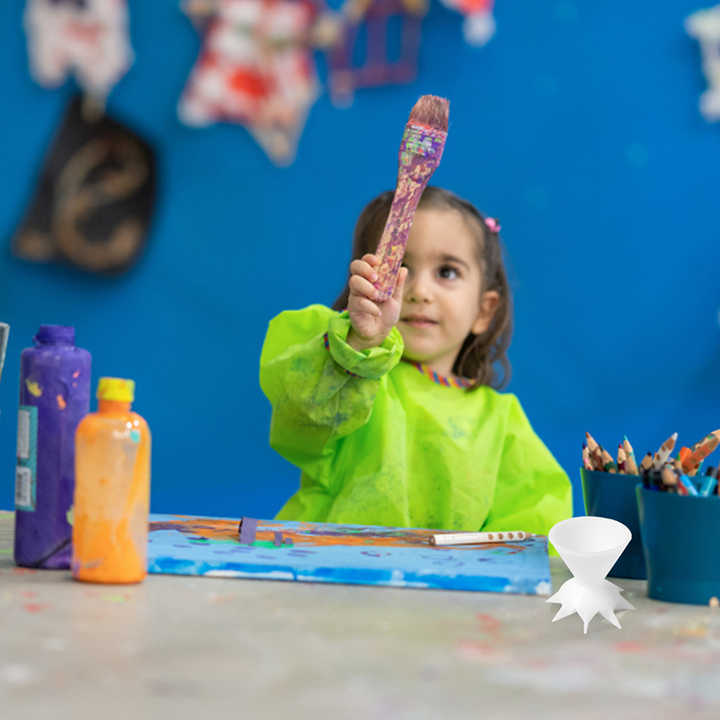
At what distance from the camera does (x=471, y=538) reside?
3.12 ft

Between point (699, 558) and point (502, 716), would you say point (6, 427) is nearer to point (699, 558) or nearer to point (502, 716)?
point (699, 558)

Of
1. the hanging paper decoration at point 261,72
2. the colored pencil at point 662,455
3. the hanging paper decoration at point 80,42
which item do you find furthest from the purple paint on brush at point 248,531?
the hanging paper decoration at point 80,42

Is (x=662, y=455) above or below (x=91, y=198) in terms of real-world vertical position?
below

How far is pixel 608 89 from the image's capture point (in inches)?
96.6

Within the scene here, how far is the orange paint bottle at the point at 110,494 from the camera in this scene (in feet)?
2.40

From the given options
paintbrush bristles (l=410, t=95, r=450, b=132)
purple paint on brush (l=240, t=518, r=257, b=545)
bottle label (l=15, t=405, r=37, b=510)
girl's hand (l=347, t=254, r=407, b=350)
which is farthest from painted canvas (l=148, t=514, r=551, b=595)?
paintbrush bristles (l=410, t=95, r=450, b=132)

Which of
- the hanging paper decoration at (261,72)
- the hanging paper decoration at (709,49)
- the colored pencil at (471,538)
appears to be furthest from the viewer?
the hanging paper decoration at (261,72)

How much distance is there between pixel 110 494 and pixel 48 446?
80 mm

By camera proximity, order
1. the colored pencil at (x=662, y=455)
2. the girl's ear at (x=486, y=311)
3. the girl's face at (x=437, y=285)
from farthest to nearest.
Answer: the girl's ear at (x=486, y=311) → the girl's face at (x=437, y=285) → the colored pencil at (x=662, y=455)

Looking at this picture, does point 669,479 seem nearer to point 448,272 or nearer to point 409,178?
point 409,178

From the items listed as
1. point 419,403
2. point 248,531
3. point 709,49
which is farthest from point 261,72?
point 248,531

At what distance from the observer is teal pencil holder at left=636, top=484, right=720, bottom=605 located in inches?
29.7

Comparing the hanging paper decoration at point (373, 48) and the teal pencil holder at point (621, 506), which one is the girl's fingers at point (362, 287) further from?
the hanging paper decoration at point (373, 48)

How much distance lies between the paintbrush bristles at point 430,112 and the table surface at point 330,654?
0.41 m
